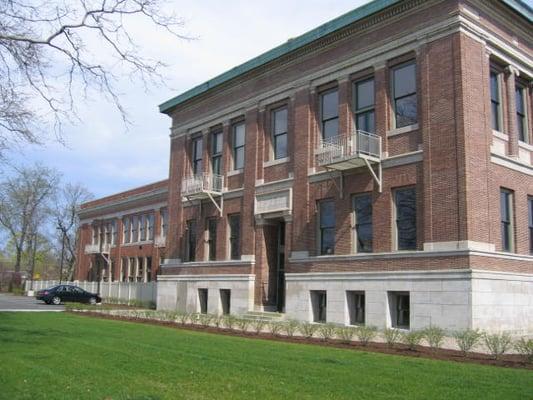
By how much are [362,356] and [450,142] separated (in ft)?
30.6

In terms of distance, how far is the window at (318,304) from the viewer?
2420cm

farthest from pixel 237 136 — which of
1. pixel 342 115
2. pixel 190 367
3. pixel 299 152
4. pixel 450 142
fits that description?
pixel 190 367

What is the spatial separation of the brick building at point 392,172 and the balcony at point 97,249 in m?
26.9

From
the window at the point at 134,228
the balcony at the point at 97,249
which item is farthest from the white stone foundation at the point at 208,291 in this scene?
the balcony at the point at 97,249

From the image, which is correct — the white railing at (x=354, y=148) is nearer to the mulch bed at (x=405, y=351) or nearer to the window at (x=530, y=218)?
the window at (x=530, y=218)

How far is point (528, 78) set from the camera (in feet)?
75.6

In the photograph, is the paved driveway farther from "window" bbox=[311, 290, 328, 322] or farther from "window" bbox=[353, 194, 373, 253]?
"window" bbox=[353, 194, 373, 253]

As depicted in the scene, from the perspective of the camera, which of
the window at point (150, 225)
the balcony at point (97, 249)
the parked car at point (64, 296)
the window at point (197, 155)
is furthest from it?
the balcony at point (97, 249)

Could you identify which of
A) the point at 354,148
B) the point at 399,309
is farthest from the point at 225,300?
the point at 354,148

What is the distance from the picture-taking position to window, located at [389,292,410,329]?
20791 mm

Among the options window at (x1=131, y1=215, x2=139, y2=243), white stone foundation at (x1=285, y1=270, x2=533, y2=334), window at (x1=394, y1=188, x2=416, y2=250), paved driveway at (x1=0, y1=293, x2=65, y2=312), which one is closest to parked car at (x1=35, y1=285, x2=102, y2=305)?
paved driveway at (x1=0, y1=293, x2=65, y2=312)

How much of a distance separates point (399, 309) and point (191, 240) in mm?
15730

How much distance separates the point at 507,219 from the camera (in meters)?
21.1

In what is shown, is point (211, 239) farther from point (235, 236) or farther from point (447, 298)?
point (447, 298)
